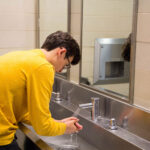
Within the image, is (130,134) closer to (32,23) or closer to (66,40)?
(66,40)

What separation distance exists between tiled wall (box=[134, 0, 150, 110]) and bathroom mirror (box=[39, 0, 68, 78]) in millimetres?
744

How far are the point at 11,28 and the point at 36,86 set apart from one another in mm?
1307

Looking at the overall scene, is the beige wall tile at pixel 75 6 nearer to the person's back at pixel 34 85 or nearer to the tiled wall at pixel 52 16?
the tiled wall at pixel 52 16

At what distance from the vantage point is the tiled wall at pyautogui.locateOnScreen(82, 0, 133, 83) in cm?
143

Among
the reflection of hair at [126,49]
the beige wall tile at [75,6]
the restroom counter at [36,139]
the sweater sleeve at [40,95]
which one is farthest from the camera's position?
the beige wall tile at [75,6]

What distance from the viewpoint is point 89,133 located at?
→ 1.55m

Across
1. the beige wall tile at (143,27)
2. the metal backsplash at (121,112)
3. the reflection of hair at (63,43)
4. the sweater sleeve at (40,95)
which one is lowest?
the metal backsplash at (121,112)

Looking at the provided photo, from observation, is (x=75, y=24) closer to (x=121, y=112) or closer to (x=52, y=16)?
(x=52, y=16)

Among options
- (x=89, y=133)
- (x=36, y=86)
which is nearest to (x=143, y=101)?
(x=89, y=133)

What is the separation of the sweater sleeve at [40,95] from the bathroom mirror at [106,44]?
45 cm

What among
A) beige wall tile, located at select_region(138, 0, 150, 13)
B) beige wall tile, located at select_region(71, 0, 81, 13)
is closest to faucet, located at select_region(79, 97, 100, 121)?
beige wall tile, located at select_region(138, 0, 150, 13)

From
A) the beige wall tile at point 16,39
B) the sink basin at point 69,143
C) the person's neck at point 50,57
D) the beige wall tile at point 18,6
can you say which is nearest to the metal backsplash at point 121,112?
the sink basin at point 69,143

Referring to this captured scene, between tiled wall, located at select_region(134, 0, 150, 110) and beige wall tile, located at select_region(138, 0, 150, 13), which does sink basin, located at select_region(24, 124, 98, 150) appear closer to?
tiled wall, located at select_region(134, 0, 150, 110)

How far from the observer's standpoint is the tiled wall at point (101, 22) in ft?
4.70
